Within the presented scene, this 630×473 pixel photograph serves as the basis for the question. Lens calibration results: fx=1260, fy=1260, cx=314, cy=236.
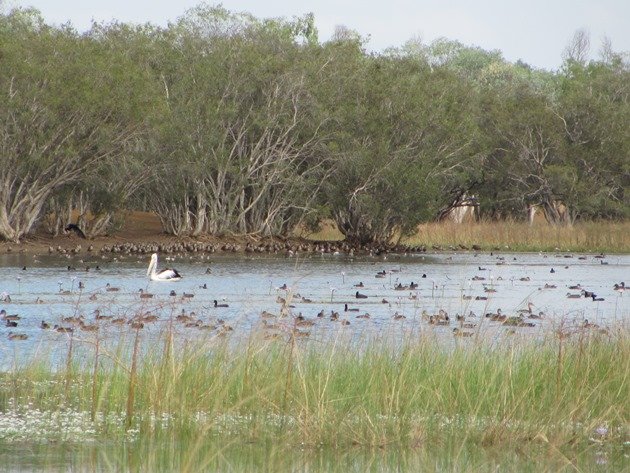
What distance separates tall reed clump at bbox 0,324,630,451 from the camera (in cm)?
1162

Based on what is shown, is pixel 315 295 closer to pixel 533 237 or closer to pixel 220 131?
pixel 220 131

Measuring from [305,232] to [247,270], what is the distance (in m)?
22.4

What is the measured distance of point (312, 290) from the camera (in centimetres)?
3200

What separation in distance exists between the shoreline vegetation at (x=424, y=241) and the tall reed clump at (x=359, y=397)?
1429 inches

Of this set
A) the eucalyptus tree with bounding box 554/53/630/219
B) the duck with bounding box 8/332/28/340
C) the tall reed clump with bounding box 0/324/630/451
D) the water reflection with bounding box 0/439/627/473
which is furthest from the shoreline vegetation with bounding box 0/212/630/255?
the water reflection with bounding box 0/439/627/473

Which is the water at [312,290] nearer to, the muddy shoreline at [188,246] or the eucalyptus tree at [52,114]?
the muddy shoreline at [188,246]

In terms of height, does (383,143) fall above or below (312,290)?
above

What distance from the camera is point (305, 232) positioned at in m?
61.7

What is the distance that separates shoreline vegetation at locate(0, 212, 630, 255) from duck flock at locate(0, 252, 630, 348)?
4040 mm

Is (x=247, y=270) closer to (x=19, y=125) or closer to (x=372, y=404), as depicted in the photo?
(x=19, y=125)

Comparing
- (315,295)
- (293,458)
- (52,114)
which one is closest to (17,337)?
(293,458)

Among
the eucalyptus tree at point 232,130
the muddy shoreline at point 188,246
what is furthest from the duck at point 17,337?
the eucalyptus tree at point 232,130

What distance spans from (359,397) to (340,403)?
0.62 ft

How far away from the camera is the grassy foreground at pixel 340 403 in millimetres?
11508
